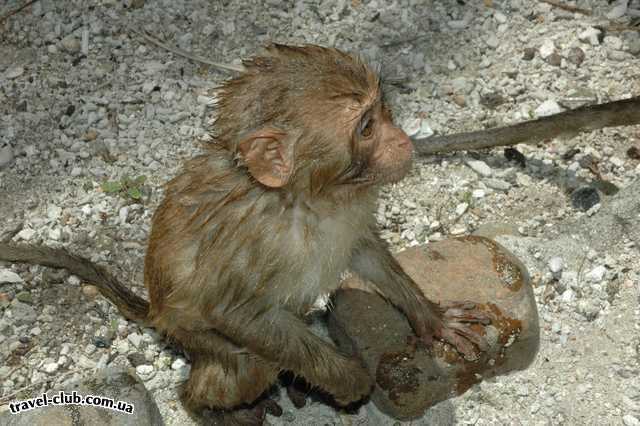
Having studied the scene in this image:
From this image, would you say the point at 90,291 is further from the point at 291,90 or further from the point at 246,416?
the point at 291,90

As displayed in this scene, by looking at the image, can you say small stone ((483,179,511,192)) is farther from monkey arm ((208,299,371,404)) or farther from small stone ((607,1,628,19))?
monkey arm ((208,299,371,404))

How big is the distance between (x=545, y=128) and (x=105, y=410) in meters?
2.98

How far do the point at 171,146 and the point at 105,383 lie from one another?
6.50 ft

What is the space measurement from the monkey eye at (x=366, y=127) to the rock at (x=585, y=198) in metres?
2.36

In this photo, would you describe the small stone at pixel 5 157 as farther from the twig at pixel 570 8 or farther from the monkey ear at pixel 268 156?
the twig at pixel 570 8

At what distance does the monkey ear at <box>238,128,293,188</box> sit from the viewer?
371 centimetres

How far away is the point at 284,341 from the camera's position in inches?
167

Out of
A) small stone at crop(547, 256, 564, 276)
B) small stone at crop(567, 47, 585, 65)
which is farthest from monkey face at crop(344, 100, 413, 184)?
small stone at crop(567, 47, 585, 65)

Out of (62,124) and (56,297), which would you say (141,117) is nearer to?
(62,124)

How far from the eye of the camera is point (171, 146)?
6.24 metres

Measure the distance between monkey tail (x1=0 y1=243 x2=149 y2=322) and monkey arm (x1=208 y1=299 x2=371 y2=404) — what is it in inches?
35.9

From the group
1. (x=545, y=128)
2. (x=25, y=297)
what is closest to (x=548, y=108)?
(x=545, y=128)

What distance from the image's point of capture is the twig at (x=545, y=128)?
210 inches

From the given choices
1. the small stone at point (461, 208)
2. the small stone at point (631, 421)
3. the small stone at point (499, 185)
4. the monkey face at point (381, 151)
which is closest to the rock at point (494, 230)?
the small stone at point (461, 208)
